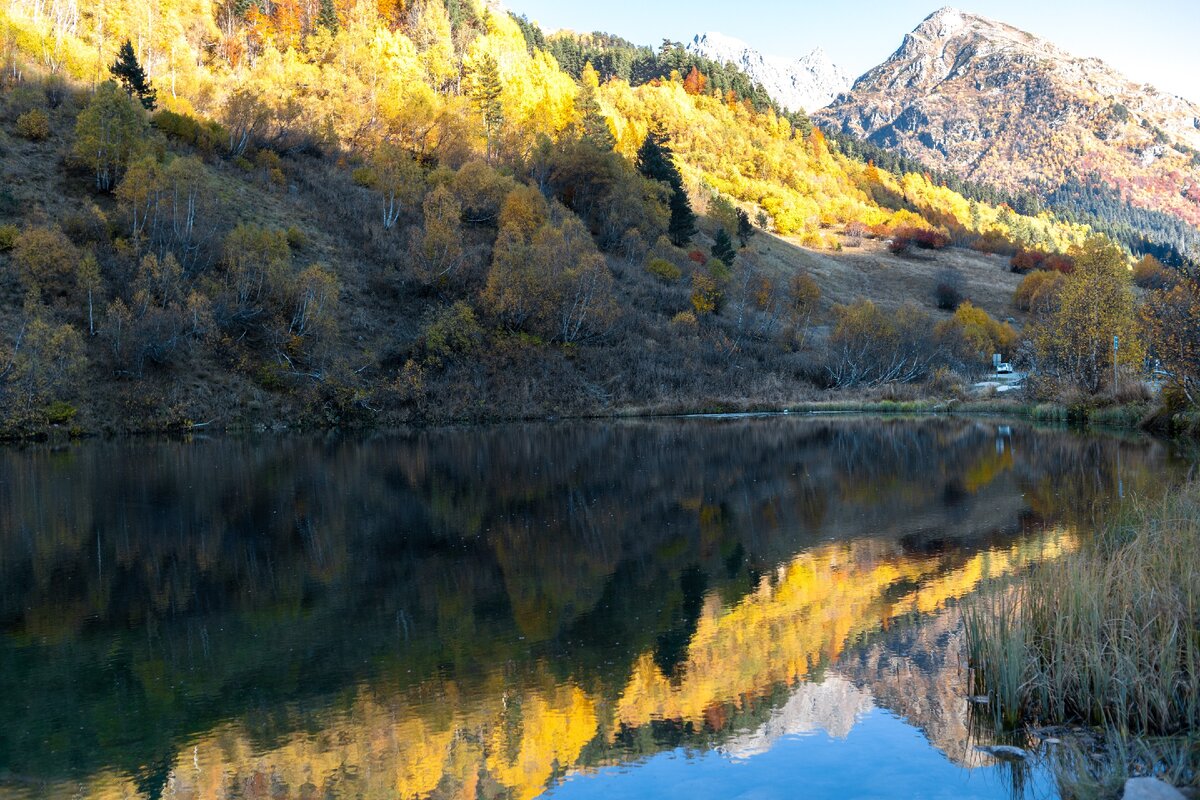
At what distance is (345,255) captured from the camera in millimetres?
63062

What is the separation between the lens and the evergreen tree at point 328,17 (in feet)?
339

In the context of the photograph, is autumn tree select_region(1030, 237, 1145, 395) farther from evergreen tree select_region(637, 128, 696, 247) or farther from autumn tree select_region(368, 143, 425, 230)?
evergreen tree select_region(637, 128, 696, 247)

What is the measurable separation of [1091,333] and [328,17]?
298ft

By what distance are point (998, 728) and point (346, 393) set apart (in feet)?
152

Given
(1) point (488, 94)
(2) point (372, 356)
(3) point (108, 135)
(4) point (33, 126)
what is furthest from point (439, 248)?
(1) point (488, 94)

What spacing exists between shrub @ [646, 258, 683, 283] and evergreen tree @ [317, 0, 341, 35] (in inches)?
2032

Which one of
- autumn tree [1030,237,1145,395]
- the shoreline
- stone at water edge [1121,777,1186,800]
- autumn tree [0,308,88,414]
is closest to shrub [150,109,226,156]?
autumn tree [0,308,88,414]

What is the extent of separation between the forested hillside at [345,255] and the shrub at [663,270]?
241 mm

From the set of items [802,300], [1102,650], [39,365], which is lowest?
[1102,650]

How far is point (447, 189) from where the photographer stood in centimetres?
7069

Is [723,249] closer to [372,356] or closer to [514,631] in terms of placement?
[372,356]

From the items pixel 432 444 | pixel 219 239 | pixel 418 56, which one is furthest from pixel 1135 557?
pixel 418 56

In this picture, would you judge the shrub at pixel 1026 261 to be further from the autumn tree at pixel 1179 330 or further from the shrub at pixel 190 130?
the autumn tree at pixel 1179 330

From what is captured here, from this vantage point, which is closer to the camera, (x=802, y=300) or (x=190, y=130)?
(x=190, y=130)
